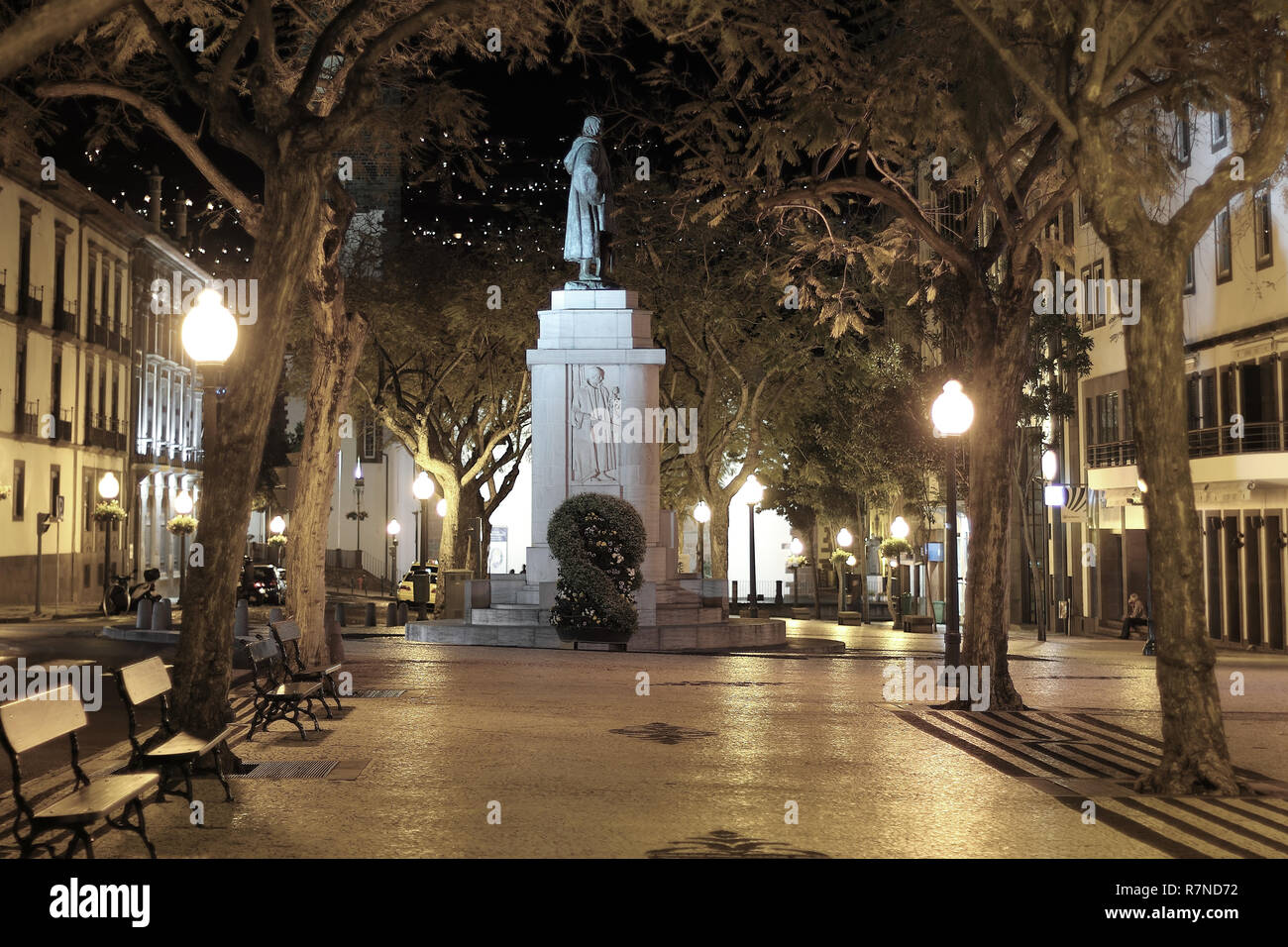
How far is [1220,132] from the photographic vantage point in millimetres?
33719

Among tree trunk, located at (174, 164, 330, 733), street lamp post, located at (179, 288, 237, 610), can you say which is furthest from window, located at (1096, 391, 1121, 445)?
street lamp post, located at (179, 288, 237, 610)

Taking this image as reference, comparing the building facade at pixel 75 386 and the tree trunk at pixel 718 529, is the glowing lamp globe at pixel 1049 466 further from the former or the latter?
the building facade at pixel 75 386

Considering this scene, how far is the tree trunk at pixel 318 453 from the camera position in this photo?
1928 centimetres

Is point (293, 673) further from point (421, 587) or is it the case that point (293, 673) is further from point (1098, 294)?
point (1098, 294)

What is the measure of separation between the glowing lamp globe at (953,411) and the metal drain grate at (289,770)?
7883 mm

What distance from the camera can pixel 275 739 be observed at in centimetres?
1372

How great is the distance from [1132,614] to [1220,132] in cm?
1297

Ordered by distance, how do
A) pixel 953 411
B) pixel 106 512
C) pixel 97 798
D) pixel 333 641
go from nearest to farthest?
pixel 97 798 → pixel 953 411 → pixel 333 641 → pixel 106 512

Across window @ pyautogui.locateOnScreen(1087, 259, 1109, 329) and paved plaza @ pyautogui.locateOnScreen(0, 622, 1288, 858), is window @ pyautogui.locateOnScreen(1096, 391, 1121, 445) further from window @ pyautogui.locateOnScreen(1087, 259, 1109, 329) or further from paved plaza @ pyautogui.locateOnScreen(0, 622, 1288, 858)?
paved plaza @ pyautogui.locateOnScreen(0, 622, 1288, 858)

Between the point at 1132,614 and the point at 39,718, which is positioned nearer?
the point at 39,718

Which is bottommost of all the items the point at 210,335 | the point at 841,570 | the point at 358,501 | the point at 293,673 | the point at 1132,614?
the point at 1132,614

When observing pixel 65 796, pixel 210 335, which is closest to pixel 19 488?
pixel 210 335
